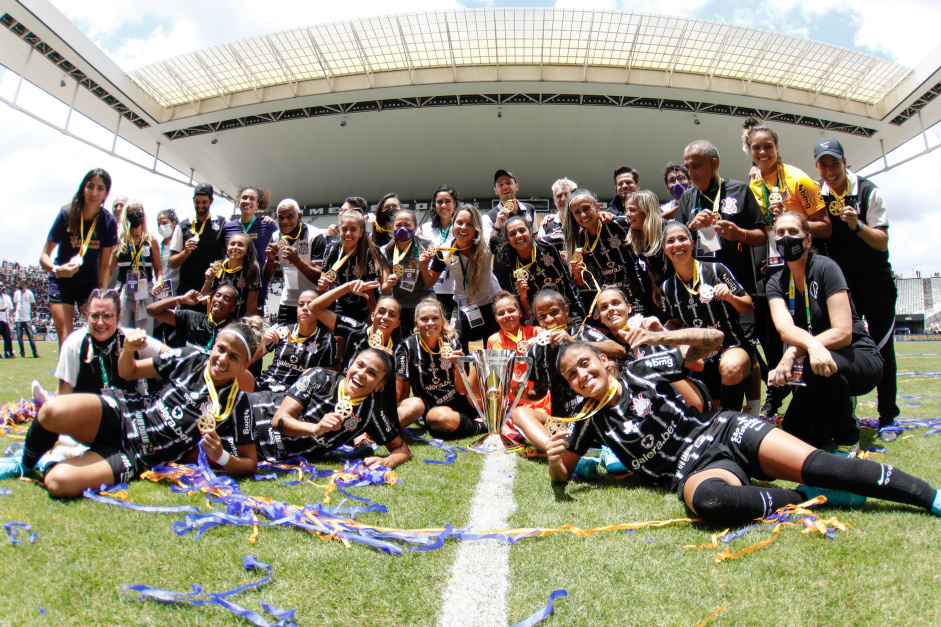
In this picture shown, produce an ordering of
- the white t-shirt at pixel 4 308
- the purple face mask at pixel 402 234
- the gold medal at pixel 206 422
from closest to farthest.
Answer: the gold medal at pixel 206 422 → the purple face mask at pixel 402 234 → the white t-shirt at pixel 4 308

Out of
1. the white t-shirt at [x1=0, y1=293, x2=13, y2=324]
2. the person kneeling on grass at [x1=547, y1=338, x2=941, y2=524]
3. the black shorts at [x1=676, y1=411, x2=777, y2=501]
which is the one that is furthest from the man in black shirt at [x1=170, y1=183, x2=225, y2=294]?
the white t-shirt at [x1=0, y1=293, x2=13, y2=324]

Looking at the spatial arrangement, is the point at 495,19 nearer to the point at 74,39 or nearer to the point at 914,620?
the point at 74,39

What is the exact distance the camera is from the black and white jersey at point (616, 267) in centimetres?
498

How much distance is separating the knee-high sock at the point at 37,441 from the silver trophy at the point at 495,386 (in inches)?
104

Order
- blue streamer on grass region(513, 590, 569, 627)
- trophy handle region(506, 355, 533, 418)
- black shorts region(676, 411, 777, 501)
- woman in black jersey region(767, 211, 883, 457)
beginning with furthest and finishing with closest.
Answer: trophy handle region(506, 355, 533, 418), woman in black jersey region(767, 211, 883, 457), black shorts region(676, 411, 777, 501), blue streamer on grass region(513, 590, 569, 627)

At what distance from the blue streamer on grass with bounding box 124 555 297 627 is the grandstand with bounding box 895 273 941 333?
4462 cm

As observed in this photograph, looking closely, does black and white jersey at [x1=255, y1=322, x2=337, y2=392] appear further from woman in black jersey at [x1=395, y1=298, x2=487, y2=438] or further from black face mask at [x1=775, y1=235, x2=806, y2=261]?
black face mask at [x1=775, y1=235, x2=806, y2=261]

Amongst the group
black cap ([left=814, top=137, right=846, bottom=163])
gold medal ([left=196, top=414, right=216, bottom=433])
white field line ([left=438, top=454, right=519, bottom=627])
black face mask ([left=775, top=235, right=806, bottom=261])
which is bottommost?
white field line ([left=438, top=454, right=519, bottom=627])

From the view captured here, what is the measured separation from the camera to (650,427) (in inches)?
112

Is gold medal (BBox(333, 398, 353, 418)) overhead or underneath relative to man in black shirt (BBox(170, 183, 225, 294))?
underneath

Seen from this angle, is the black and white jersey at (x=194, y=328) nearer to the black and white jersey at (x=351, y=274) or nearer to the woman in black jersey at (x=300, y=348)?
the woman in black jersey at (x=300, y=348)

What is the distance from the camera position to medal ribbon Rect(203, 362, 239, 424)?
317cm

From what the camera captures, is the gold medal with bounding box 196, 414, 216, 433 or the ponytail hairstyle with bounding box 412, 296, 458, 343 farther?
the ponytail hairstyle with bounding box 412, 296, 458, 343

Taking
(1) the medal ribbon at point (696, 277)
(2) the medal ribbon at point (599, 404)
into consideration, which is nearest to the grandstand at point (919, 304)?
(1) the medal ribbon at point (696, 277)
